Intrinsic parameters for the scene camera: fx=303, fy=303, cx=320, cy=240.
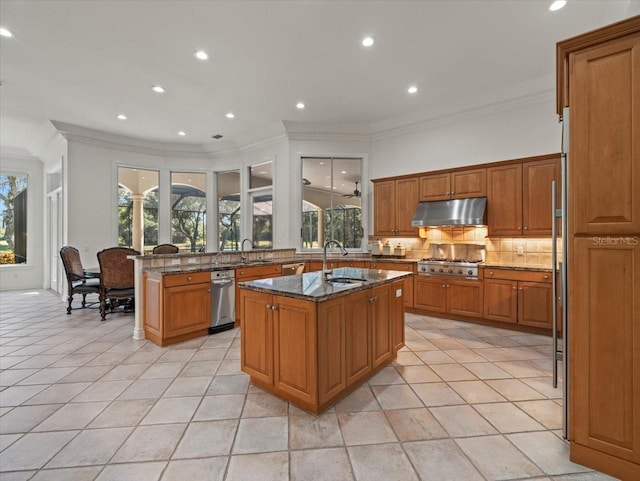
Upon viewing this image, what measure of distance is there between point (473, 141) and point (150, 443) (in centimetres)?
559

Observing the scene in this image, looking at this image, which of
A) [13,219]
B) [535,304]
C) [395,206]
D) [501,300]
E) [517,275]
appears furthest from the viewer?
[13,219]

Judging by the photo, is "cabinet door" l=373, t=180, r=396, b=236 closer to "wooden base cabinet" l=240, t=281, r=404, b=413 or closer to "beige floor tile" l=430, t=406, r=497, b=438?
"wooden base cabinet" l=240, t=281, r=404, b=413

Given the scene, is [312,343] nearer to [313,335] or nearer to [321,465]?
[313,335]

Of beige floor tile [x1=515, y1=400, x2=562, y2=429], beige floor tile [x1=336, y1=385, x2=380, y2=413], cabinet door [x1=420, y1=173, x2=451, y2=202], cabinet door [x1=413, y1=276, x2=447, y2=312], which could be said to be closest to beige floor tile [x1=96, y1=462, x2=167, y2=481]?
beige floor tile [x1=336, y1=385, x2=380, y2=413]

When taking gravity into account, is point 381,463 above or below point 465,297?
below

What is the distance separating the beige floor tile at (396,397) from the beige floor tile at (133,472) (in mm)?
1533

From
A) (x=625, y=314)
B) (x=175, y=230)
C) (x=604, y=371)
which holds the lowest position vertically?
(x=604, y=371)

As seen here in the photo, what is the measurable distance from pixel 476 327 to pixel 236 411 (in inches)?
140

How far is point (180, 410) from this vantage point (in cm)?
228

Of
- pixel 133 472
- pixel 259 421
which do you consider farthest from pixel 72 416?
pixel 259 421

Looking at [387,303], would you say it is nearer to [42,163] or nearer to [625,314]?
[625,314]

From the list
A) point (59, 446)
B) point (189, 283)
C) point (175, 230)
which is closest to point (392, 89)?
point (189, 283)

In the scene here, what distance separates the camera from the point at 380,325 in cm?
281

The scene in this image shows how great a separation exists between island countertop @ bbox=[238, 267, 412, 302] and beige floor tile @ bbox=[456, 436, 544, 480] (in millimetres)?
1217
